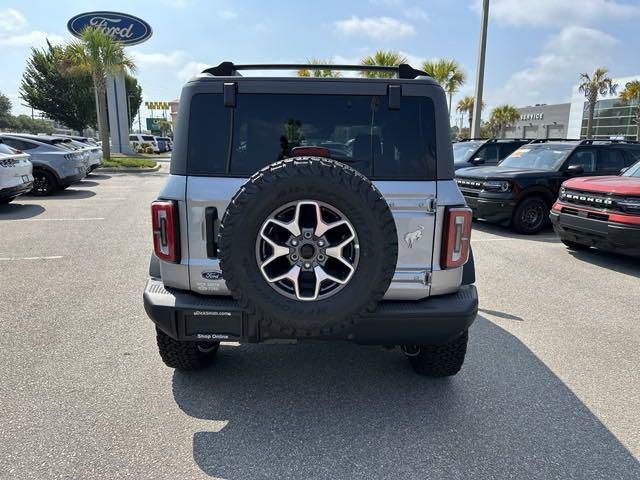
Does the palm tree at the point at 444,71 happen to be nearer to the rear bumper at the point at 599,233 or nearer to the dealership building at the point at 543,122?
the rear bumper at the point at 599,233

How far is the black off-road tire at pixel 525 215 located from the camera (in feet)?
28.6

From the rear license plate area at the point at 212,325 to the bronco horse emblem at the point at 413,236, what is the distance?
3.42ft

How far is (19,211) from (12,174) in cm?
91

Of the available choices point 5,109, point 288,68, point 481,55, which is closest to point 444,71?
point 481,55

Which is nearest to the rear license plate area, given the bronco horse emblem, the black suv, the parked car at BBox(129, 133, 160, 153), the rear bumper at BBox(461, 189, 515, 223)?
the bronco horse emblem

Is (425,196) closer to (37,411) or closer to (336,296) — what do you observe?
(336,296)

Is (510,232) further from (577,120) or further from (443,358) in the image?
(577,120)

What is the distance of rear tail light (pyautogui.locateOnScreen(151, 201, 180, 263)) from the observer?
2.65 metres

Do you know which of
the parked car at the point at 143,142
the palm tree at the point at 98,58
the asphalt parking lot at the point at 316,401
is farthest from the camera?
the parked car at the point at 143,142

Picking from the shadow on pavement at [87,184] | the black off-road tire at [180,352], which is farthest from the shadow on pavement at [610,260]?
the shadow on pavement at [87,184]

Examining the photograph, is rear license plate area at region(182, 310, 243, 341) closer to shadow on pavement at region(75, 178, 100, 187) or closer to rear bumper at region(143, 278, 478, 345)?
rear bumper at region(143, 278, 478, 345)

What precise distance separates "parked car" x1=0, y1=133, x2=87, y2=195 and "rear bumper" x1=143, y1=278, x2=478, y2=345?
38.4ft

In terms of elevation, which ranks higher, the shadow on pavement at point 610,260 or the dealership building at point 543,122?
the dealership building at point 543,122

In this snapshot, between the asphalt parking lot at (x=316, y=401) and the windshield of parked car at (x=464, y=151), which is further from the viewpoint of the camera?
the windshield of parked car at (x=464, y=151)
